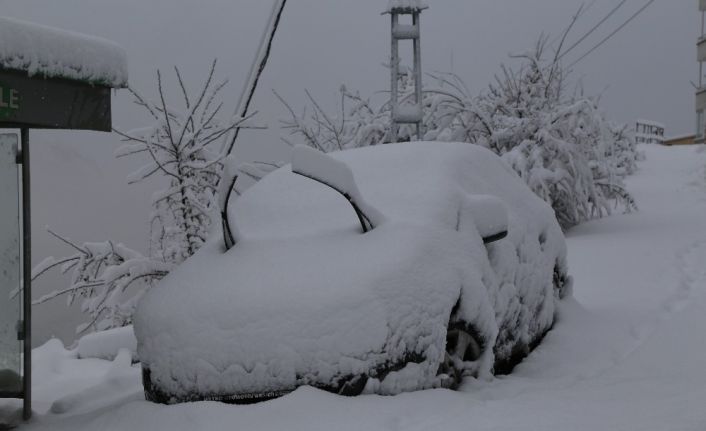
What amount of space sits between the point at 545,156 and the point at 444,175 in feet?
28.2

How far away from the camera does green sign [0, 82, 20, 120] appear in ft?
15.1

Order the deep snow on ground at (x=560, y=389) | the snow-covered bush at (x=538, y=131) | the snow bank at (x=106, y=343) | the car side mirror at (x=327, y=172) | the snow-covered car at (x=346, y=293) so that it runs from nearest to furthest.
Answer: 1. the deep snow on ground at (x=560, y=389)
2. the snow-covered car at (x=346, y=293)
3. the car side mirror at (x=327, y=172)
4. the snow bank at (x=106, y=343)
5. the snow-covered bush at (x=538, y=131)

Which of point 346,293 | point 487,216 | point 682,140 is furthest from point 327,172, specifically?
point 682,140

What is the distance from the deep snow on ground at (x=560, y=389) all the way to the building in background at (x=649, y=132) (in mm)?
31794

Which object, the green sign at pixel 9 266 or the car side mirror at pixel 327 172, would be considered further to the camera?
the green sign at pixel 9 266

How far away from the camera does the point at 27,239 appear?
4961 mm

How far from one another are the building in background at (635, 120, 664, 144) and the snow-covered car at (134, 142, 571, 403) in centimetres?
3701

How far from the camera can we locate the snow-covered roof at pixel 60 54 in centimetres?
449

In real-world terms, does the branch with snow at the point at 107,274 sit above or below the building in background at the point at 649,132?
below

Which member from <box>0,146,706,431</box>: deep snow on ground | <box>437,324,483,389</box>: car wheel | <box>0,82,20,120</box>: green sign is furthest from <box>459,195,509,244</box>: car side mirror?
<box>0,82,20,120</box>: green sign

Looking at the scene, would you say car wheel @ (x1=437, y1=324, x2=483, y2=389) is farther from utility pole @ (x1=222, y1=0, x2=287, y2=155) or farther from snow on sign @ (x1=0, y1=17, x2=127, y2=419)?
utility pole @ (x1=222, y1=0, x2=287, y2=155)

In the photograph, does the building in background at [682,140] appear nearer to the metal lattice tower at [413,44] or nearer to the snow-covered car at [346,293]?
the metal lattice tower at [413,44]

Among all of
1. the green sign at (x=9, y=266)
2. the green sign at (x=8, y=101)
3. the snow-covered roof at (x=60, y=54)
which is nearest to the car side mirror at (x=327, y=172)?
the snow-covered roof at (x=60, y=54)

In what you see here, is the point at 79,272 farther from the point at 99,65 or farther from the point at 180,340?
the point at 180,340
